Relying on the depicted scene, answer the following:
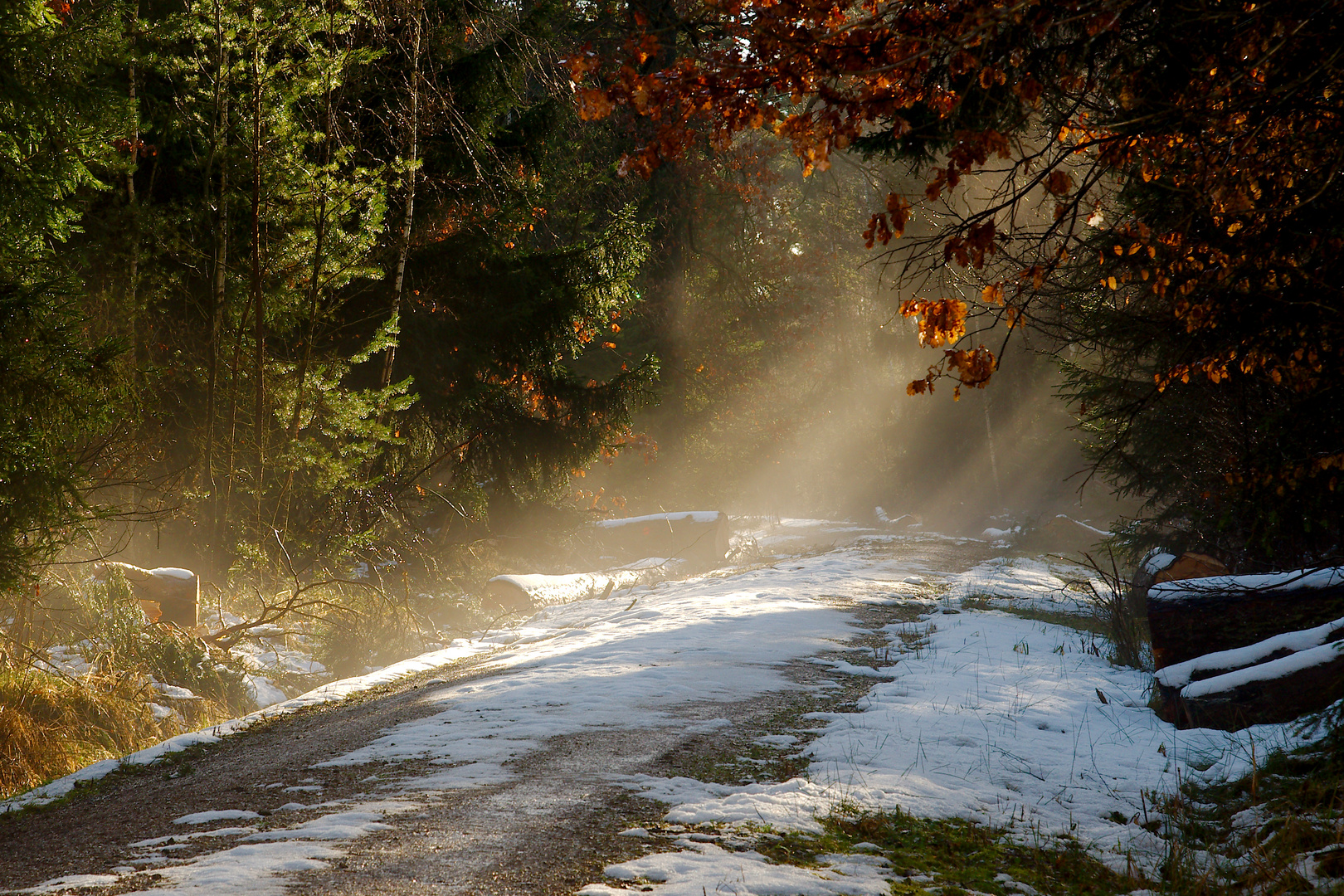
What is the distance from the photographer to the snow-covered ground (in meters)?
3.09

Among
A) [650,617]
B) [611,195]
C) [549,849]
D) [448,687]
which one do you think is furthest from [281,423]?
[611,195]

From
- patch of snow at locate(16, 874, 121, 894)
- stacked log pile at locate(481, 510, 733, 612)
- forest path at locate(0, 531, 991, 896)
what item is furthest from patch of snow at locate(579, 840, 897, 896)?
stacked log pile at locate(481, 510, 733, 612)

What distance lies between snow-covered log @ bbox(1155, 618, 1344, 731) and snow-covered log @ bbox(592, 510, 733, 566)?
14.7 meters

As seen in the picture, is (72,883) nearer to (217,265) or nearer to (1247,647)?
(217,265)

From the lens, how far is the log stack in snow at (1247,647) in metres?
4.91

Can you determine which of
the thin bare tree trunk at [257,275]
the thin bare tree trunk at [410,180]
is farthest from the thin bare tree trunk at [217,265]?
the thin bare tree trunk at [410,180]

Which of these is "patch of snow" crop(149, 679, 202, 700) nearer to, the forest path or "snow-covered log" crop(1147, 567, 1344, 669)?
the forest path

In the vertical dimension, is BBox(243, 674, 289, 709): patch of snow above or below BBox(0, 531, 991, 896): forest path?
below

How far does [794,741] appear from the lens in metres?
4.96

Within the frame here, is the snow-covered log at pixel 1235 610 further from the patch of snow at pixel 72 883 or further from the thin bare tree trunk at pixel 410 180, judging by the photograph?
the thin bare tree trunk at pixel 410 180

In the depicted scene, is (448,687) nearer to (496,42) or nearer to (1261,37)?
(1261,37)

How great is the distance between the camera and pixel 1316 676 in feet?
15.9

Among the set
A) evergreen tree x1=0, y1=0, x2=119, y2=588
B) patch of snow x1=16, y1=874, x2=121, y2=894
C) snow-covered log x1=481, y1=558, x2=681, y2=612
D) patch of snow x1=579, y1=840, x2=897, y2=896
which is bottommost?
patch of snow x1=16, y1=874, x2=121, y2=894

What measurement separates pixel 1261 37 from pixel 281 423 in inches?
304
